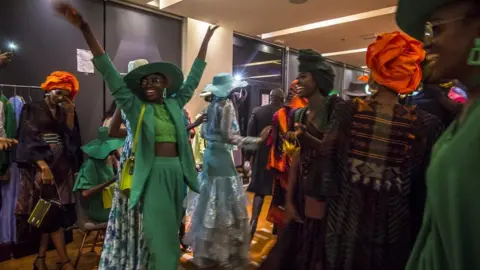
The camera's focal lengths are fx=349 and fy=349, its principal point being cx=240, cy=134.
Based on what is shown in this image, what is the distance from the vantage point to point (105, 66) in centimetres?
209

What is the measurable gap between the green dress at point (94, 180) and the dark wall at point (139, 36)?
6.24 feet

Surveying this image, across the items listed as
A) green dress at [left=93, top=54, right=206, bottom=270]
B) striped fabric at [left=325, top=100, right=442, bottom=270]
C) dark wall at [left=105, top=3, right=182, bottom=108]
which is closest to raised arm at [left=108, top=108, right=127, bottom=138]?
green dress at [left=93, top=54, right=206, bottom=270]

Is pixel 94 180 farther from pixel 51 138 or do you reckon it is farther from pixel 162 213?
pixel 162 213

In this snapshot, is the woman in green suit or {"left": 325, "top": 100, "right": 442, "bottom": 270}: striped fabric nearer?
{"left": 325, "top": 100, "right": 442, "bottom": 270}: striped fabric

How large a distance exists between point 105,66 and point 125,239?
1.12m

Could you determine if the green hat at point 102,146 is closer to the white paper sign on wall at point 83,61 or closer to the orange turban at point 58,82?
the orange turban at point 58,82

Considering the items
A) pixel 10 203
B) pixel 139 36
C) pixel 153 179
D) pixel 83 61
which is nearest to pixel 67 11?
pixel 153 179

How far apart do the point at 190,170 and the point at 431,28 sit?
1832 mm

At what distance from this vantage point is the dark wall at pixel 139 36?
4656 mm

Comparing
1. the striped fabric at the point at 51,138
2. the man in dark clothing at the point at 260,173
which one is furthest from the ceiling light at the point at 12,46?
the man in dark clothing at the point at 260,173

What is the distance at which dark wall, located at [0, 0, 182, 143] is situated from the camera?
3758 millimetres

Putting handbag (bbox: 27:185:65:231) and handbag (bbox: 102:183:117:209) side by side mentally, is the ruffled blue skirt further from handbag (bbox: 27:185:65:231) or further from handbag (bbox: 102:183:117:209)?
handbag (bbox: 27:185:65:231)

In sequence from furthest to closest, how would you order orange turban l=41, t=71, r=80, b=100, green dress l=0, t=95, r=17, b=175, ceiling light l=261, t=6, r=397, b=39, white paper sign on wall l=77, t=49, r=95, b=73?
1. ceiling light l=261, t=6, r=397, b=39
2. white paper sign on wall l=77, t=49, r=95, b=73
3. green dress l=0, t=95, r=17, b=175
4. orange turban l=41, t=71, r=80, b=100

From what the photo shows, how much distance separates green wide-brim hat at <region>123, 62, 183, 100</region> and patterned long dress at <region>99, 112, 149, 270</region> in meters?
0.21
